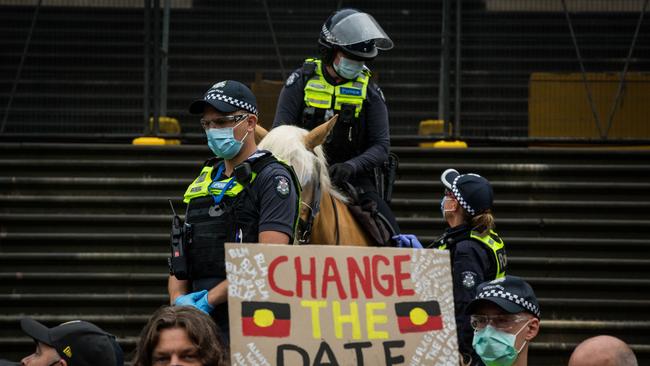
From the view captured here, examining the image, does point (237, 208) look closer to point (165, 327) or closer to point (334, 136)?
point (165, 327)

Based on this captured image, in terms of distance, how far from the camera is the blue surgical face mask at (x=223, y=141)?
7012 millimetres

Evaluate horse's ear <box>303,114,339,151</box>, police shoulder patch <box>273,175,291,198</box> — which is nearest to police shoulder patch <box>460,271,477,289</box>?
horse's ear <box>303,114,339,151</box>

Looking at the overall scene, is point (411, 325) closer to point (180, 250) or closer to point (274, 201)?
point (274, 201)

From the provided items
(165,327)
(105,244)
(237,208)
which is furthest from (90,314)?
(165,327)

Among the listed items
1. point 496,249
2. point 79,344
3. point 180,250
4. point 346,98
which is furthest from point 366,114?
point 79,344

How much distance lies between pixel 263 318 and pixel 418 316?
0.58 m

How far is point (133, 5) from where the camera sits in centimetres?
1697

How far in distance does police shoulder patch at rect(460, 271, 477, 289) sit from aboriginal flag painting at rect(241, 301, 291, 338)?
3311 mm

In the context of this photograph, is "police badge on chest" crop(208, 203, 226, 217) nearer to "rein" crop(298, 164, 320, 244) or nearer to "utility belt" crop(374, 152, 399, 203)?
"rein" crop(298, 164, 320, 244)

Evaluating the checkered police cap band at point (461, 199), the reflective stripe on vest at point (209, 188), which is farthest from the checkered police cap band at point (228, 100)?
the checkered police cap band at point (461, 199)

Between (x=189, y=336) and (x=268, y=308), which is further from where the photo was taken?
(x=189, y=336)

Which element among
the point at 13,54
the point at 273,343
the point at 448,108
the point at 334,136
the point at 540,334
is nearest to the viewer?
the point at 273,343

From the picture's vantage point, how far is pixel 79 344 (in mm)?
6266

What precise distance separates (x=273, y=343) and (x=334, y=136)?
A: 158 inches
